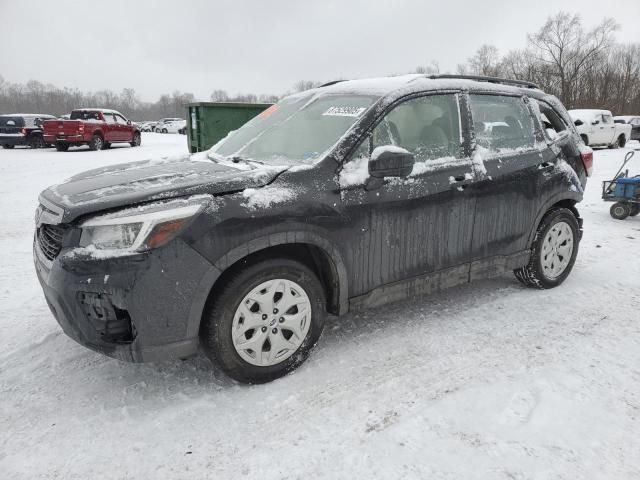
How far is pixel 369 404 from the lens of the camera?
103 inches

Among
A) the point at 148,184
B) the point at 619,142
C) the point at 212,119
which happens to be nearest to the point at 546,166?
the point at 148,184

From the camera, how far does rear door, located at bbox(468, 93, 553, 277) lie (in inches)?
143

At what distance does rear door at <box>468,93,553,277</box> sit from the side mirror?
0.82m

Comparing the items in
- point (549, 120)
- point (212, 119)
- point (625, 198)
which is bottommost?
point (625, 198)

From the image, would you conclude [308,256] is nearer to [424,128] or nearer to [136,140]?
[424,128]

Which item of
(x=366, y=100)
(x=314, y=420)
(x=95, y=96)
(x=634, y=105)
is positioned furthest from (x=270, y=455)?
(x=95, y=96)

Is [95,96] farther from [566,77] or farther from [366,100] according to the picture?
[366,100]

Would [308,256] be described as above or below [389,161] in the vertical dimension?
below

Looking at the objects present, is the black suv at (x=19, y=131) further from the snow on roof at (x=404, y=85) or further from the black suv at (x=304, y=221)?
the snow on roof at (x=404, y=85)

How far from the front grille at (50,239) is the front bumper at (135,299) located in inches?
4.0

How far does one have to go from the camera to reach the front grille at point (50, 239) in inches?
100

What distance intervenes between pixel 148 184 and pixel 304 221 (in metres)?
0.92

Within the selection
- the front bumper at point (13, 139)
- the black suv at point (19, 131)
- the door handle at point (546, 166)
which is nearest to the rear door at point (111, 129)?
the black suv at point (19, 131)

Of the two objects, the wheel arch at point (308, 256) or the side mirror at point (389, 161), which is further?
the side mirror at point (389, 161)
